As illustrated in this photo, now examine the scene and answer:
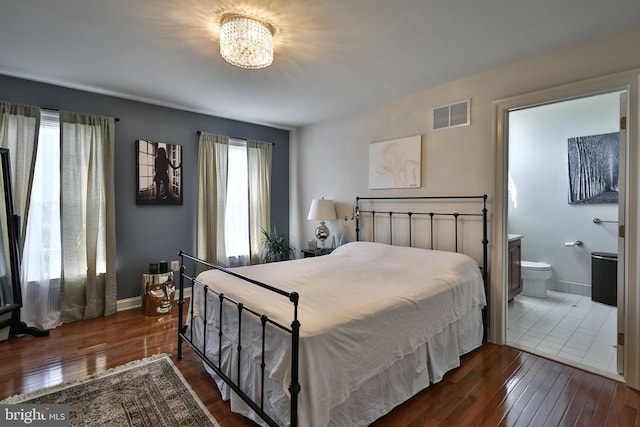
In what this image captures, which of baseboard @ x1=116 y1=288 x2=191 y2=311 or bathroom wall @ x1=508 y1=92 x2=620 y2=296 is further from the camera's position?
bathroom wall @ x1=508 y1=92 x2=620 y2=296

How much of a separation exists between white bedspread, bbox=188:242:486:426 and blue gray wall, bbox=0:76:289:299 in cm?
179

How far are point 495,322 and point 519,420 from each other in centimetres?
111

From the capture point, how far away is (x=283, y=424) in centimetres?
154

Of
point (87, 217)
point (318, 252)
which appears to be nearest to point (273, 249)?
point (318, 252)

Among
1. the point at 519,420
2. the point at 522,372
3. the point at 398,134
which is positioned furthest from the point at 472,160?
the point at 519,420

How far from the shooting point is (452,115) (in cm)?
310

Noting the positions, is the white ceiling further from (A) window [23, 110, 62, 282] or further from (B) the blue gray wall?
(A) window [23, 110, 62, 282]

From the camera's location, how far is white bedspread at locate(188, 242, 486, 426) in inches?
57.6

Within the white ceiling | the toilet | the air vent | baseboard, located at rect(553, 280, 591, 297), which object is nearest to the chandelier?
the white ceiling

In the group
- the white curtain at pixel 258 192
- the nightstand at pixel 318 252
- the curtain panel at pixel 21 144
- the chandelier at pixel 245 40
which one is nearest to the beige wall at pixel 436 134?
the nightstand at pixel 318 252

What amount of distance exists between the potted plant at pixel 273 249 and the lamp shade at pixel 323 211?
822 millimetres

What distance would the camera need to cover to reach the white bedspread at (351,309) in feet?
4.80

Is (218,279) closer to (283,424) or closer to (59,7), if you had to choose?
(283,424)

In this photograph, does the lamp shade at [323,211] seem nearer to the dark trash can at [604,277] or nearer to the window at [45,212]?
the window at [45,212]
